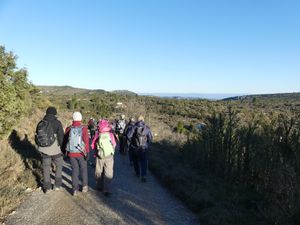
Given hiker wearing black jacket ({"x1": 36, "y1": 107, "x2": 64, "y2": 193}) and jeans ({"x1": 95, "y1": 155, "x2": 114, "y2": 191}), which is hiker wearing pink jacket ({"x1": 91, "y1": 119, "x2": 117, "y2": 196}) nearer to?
jeans ({"x1": 95, "y1": 155, "x2": 114, "y2": 191})

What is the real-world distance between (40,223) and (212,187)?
4650 mm

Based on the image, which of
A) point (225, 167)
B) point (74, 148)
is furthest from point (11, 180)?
point (225, 167)

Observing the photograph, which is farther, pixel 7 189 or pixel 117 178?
pixel 117 178

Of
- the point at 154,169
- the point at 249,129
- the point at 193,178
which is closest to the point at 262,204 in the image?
the point at 193,178

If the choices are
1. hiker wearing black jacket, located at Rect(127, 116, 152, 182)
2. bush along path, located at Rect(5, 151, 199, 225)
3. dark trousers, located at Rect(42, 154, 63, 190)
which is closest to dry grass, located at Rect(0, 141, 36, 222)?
bush along path, located at Rect(5, 151, 199, 225)

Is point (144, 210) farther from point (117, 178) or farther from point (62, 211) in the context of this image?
point (117, 178)

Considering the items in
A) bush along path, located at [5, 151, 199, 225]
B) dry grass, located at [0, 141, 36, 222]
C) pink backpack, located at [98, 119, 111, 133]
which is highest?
pink backpack, located at [98, 119, 111, 133]

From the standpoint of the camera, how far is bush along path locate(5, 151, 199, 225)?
21.0 feet

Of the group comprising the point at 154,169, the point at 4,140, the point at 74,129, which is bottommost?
the point at 154,169

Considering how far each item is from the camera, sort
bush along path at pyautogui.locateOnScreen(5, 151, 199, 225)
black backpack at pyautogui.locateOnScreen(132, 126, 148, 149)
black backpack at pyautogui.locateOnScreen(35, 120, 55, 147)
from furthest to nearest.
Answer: black backpack at pyautogui.locateOnScreen(132, 126, 148, 149) → black backpack at pyautogui.locateOnScreen(35, 120, 55, 147) → bush along path at pyautogui.locateOnScreen(5, 151, 199, 225)

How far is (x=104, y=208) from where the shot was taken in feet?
23.3

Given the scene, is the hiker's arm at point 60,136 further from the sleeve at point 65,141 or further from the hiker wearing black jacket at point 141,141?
the hiker wearing black jacket at point 141,141

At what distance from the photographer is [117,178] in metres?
10.1

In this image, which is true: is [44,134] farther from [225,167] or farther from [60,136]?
[225,167]
